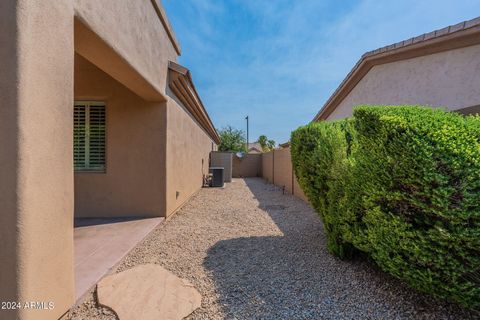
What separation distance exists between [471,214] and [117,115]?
7.05 metres

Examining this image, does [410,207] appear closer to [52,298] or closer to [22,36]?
[52,298]

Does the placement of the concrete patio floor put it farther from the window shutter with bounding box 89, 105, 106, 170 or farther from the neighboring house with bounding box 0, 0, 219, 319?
the window shutter with bounding box 89, 105, 106, 170

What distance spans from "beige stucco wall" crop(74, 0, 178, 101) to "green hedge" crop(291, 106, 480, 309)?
3.53 meters

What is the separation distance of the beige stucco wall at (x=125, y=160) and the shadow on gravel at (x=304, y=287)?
2714 mm

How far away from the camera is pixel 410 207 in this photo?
2498 mm

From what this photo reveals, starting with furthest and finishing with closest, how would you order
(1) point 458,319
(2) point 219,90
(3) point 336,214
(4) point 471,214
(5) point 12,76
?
(2) point 219,90, (3) point 336,214, (1) point 458,319, (4) point 471,214, (5) point 12,76

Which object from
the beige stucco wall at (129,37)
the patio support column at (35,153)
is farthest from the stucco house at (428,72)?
the patio support column at (35,153)

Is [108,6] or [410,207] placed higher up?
[108,6]

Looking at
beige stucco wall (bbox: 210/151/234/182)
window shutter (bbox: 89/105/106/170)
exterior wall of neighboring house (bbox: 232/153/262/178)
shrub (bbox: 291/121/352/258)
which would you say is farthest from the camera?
exterior wall of neighboring house (bbox: 232/153/262/178)

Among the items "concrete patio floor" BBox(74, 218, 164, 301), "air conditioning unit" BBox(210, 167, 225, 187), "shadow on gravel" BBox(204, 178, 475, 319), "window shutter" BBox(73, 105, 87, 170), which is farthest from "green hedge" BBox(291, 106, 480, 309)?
"air conditioning unit" BBox(210, 167, 225, 187)

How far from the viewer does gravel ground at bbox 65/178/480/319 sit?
2.78m

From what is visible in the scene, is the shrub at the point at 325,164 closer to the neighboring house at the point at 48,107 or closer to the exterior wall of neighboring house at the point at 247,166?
the neighboring house at the point at 48,107

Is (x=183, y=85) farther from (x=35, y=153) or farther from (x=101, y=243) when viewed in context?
(x=35, y=153)

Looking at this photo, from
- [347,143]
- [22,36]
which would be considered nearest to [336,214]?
[347,143]
